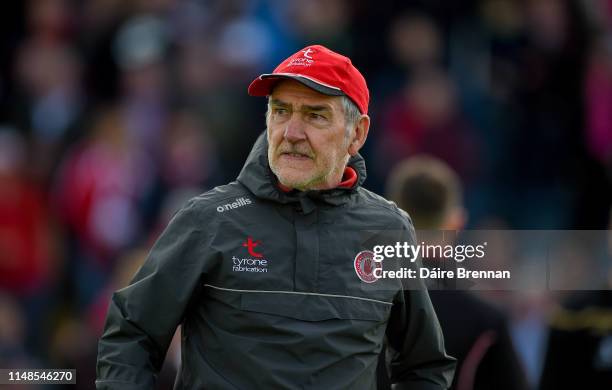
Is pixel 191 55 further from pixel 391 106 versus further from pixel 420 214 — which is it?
pixel 420 214

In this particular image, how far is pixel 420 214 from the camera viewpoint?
4742 mm

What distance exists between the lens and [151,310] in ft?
10.9

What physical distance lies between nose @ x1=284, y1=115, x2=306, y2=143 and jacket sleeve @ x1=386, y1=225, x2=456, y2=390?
0.52 meters

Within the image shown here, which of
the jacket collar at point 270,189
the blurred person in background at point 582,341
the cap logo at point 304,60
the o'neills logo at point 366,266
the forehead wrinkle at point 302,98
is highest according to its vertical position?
the cap logo at point 304,60

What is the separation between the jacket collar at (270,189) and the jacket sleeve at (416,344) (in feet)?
1.00

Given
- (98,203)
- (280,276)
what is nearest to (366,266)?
(280,276)

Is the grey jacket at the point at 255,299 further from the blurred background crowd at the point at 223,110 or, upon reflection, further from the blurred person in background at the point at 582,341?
the blurred background crowd at the point at 223,110

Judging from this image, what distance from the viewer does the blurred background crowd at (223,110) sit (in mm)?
7895

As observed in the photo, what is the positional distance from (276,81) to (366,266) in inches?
25.7

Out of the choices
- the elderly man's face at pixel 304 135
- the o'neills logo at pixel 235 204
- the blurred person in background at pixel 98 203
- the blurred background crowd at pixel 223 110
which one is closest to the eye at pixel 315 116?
the elderly man's face at pixel 304 135

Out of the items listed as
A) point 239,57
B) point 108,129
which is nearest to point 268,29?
point 239,57

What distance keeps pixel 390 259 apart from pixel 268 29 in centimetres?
508

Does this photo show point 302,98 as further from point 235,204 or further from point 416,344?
point 416,344

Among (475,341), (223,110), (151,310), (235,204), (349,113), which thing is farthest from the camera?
(223,110)
